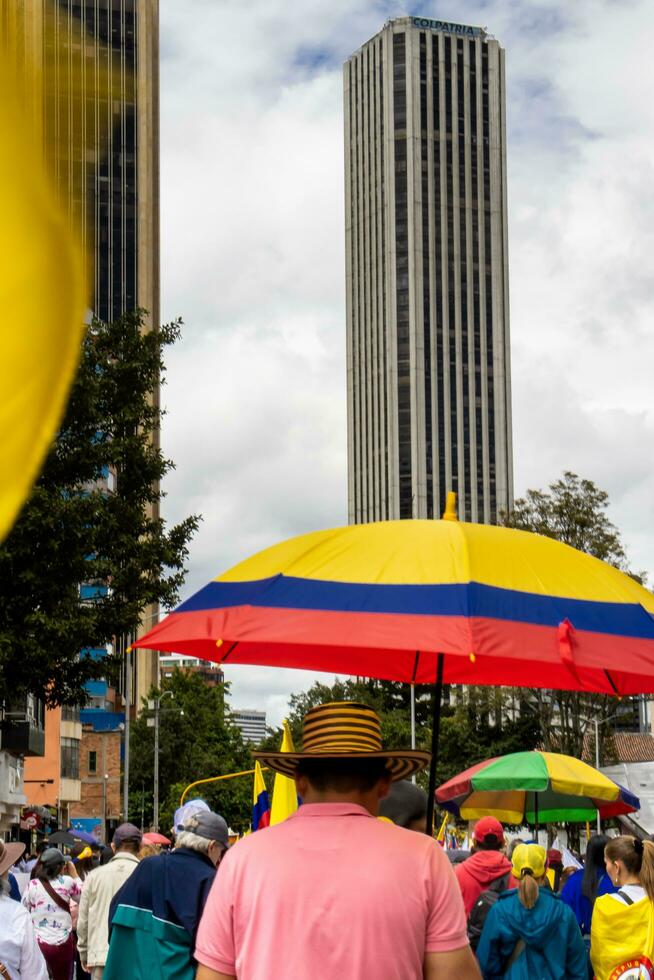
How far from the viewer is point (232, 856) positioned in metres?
3.64

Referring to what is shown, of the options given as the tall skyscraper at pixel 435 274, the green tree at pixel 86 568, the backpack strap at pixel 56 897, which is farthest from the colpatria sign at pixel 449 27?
the backpack strap at pixel 56 897

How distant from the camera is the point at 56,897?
1361cm

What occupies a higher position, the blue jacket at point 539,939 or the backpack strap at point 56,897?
the blue jacket at point 539,939

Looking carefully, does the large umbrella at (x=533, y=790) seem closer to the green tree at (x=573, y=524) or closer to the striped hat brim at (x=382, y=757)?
the striped hat brim at (x=382, y=757)

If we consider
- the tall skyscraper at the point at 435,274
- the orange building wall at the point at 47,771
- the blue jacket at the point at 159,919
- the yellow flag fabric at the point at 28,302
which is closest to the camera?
the yellow flag fabric at the point at 28,302

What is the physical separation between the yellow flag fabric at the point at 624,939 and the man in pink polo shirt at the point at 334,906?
449cm

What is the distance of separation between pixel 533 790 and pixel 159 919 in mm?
9057

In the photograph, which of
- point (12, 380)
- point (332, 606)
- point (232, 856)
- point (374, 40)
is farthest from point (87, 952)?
point (374, 40)

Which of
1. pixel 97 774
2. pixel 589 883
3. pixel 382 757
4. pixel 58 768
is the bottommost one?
pixel 97 774

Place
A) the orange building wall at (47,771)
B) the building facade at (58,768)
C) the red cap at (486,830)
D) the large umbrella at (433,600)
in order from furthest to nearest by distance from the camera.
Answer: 1. the orange building wall at (47,771)
2. the building facade at (58,768)
3. the red cap at (486,830)
4. the large umbrella at (433,600)

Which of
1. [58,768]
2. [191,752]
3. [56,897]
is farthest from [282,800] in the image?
[58,768]

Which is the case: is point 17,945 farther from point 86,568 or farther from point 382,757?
point 86,568

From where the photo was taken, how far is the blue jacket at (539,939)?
770cm

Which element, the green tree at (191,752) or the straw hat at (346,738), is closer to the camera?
the straw hat at (346,738)
